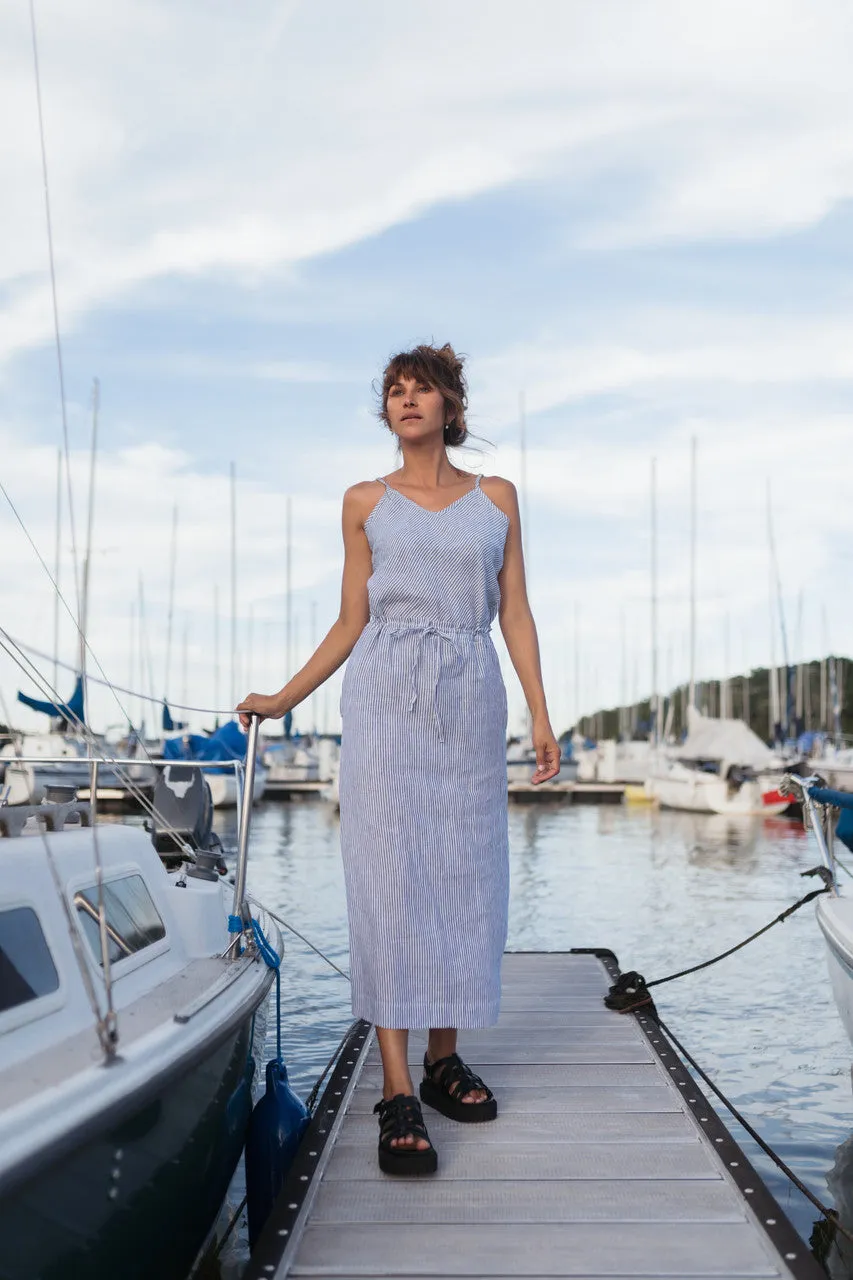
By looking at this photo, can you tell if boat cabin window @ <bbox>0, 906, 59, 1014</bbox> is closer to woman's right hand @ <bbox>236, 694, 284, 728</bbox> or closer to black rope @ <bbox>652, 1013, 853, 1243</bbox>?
woman's right hand @ <bbox>236, 694, 284, 728</bbox>

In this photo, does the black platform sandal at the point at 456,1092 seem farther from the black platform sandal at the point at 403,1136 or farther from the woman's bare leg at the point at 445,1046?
the black platform sandal at the point at 403,1136

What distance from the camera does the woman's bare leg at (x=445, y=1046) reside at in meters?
3.68

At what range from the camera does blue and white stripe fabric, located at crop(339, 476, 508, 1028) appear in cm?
347

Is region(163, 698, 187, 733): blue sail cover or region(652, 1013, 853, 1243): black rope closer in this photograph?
region(652, 1013, 853, 1243): black rope

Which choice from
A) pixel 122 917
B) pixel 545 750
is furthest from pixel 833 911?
pixel 122 917

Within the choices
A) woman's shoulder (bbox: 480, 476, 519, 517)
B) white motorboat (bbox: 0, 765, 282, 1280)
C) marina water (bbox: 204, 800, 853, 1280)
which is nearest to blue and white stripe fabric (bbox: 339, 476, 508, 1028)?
woman's shoulder (bbox: 480, 476, 519, 517)

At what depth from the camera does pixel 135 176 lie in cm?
491

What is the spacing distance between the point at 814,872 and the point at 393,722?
327 cm

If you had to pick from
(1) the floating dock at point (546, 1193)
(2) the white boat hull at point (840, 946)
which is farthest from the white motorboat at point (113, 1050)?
(2) the white boat hull at point (840, 946)

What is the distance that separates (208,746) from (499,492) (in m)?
25.2

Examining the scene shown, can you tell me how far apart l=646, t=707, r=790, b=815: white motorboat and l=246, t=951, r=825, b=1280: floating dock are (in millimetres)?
28712

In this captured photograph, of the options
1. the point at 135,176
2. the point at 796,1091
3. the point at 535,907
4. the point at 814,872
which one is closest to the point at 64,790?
the point at 135,176

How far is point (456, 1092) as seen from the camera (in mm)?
3723

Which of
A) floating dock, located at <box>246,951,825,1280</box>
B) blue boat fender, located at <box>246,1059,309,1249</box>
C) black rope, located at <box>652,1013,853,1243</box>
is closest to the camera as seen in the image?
floating dock, located at <box>246,951,825,1280</box>
